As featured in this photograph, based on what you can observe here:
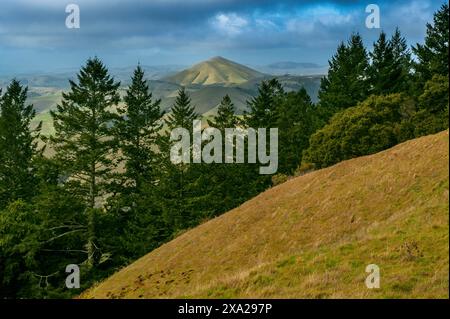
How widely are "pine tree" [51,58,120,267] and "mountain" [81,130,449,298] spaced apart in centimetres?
1495

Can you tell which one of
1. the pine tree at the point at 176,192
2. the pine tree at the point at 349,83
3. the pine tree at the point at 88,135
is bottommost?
the pine tree at the point at 176,192

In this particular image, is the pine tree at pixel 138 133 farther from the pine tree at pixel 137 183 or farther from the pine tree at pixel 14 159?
the pine tree at pixel 14 159

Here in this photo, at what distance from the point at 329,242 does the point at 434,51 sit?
1874 inches

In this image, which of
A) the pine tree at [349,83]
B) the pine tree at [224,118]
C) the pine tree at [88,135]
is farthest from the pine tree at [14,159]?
the pine tree at [349,83]

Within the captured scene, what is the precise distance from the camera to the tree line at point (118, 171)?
40625mm

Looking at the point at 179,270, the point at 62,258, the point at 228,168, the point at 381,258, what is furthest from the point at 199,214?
the point at 381,258

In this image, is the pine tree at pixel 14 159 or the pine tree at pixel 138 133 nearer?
the pine tree at pixel 138 133

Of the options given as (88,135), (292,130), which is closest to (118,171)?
(88,135)

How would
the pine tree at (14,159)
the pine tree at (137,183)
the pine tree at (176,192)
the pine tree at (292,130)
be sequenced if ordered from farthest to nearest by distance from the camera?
the pine tree at (292,130)
the pine tree at (14,159)
the pine tree at (176,192)
the pine tree at (137,183)

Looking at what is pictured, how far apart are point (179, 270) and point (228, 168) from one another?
2994cm

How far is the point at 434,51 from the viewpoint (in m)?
57.5

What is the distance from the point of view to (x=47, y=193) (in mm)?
41062

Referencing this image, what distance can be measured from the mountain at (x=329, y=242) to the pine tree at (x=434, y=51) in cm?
2897

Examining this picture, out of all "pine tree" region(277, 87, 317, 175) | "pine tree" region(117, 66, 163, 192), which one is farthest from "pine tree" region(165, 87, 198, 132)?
"pine tree" region(277, 87, 317, 175)
